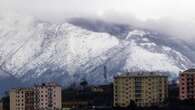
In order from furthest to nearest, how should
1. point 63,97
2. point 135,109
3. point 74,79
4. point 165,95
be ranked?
point 74,79 → point 63,97 → point 165,95 → point 135,109

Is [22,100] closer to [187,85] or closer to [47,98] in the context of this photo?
[47,98]

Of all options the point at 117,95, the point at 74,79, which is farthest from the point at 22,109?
the point at 74,79

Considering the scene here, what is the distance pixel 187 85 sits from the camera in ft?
350

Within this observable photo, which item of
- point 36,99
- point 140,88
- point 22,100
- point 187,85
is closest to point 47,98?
point 36,99

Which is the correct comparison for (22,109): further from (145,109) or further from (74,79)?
(74,79)

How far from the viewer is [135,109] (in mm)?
100000

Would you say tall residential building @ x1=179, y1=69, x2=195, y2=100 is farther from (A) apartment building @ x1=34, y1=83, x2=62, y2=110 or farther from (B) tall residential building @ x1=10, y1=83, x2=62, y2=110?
(B) tall residential building @ x1=10, y1=83, x2=62, y2=110

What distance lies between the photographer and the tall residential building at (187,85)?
4176 inches

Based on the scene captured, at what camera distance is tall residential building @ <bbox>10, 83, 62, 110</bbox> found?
375 feet

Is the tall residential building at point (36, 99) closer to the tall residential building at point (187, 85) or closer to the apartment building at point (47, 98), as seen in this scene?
the apartment building at point (47, 98)

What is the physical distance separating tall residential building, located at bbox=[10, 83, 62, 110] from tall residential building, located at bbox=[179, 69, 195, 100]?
16.7 meters

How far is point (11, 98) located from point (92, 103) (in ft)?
36.0

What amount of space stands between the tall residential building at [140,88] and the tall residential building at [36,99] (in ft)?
26.9

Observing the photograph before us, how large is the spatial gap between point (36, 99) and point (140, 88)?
1352cm
